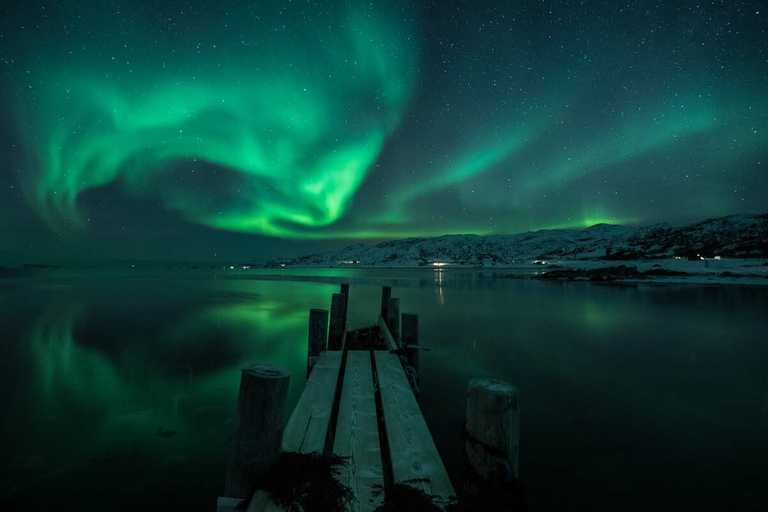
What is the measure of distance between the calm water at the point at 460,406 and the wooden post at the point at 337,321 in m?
1.36

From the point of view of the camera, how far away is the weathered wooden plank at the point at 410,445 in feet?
10.3

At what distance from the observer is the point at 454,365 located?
10484 millimetres

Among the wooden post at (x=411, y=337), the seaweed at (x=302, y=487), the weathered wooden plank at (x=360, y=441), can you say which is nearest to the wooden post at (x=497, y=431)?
the weathered wooden plank at (x=360, y=441)

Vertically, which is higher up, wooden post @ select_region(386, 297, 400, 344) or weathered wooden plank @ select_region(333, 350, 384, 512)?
wooden post @ select_region(386, 297, 400, 344)

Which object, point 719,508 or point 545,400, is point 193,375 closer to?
point 545,400

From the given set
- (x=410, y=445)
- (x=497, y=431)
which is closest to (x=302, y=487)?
(x=410, y=445)

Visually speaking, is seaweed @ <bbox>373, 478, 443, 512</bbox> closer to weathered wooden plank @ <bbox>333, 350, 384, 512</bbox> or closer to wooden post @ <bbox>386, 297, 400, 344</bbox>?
weathered wooden plank @ <bbox>333, 350, 384, 512</bbox>

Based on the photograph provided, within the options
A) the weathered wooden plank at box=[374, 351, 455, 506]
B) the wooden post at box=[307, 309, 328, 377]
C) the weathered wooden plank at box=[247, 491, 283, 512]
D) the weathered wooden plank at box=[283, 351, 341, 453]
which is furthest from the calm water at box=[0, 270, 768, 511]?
the weathered wooden plank at box=[247, 491, 283, 512]

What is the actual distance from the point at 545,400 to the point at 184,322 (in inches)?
693

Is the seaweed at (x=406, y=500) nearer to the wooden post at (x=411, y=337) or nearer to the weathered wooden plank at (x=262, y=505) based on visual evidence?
the weathered wooden plank at (x=262, y=505)

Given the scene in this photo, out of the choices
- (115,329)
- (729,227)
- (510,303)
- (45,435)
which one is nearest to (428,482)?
(45,435)

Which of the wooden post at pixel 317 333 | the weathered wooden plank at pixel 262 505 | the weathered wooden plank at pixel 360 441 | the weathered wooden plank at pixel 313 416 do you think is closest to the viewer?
the weathered wooden plank at pixel 262 505

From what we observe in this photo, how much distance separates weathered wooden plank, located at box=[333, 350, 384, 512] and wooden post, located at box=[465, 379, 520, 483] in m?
1.01

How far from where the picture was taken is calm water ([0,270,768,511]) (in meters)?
4.88
